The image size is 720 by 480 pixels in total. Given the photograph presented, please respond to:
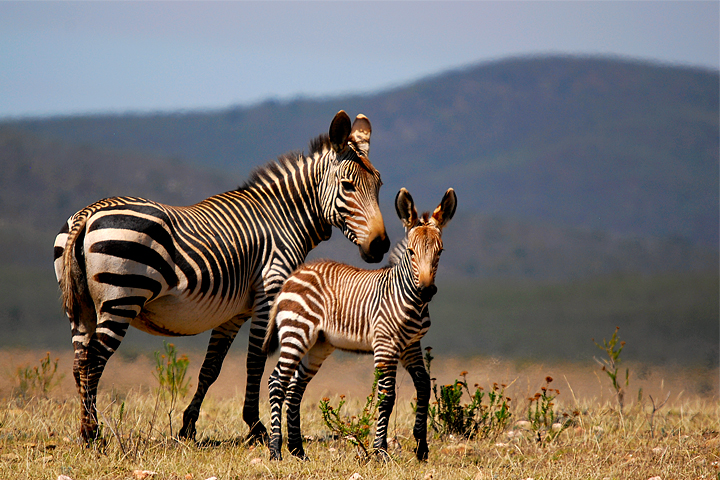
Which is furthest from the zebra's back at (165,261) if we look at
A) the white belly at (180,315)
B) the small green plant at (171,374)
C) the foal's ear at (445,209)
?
the small green plant at (171,374)

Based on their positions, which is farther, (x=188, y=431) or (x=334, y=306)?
(x=188, y=431)

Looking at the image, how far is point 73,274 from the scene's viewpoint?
5703 mm

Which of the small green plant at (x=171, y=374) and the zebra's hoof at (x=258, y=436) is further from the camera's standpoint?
the small green plant at (x=171, y=374)

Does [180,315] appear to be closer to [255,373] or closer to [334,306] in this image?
[255,373]

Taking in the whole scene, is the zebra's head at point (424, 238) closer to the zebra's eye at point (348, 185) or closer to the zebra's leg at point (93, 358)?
the zebra's eye at point (348, 185)

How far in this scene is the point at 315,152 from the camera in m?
7.50

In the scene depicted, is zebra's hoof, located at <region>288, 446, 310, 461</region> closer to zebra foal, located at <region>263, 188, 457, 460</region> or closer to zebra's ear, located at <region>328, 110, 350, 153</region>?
zebra foal, located at <region>263, 188, 457, 460</region>

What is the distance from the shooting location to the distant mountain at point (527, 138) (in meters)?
64.2

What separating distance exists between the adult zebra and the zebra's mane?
0.01 m

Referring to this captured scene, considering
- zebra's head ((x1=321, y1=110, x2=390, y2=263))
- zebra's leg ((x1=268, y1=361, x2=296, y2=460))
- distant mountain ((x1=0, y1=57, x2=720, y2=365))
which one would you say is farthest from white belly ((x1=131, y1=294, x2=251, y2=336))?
distant mountain ((x1=0, y1=57, x2=720, y2=365))

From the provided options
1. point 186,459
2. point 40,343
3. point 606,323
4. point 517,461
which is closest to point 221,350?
point 186,459

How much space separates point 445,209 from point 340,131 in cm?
167

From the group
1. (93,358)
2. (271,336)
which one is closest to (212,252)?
(271,336)

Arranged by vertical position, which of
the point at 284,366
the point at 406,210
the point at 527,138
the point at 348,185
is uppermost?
the point at 527,138
